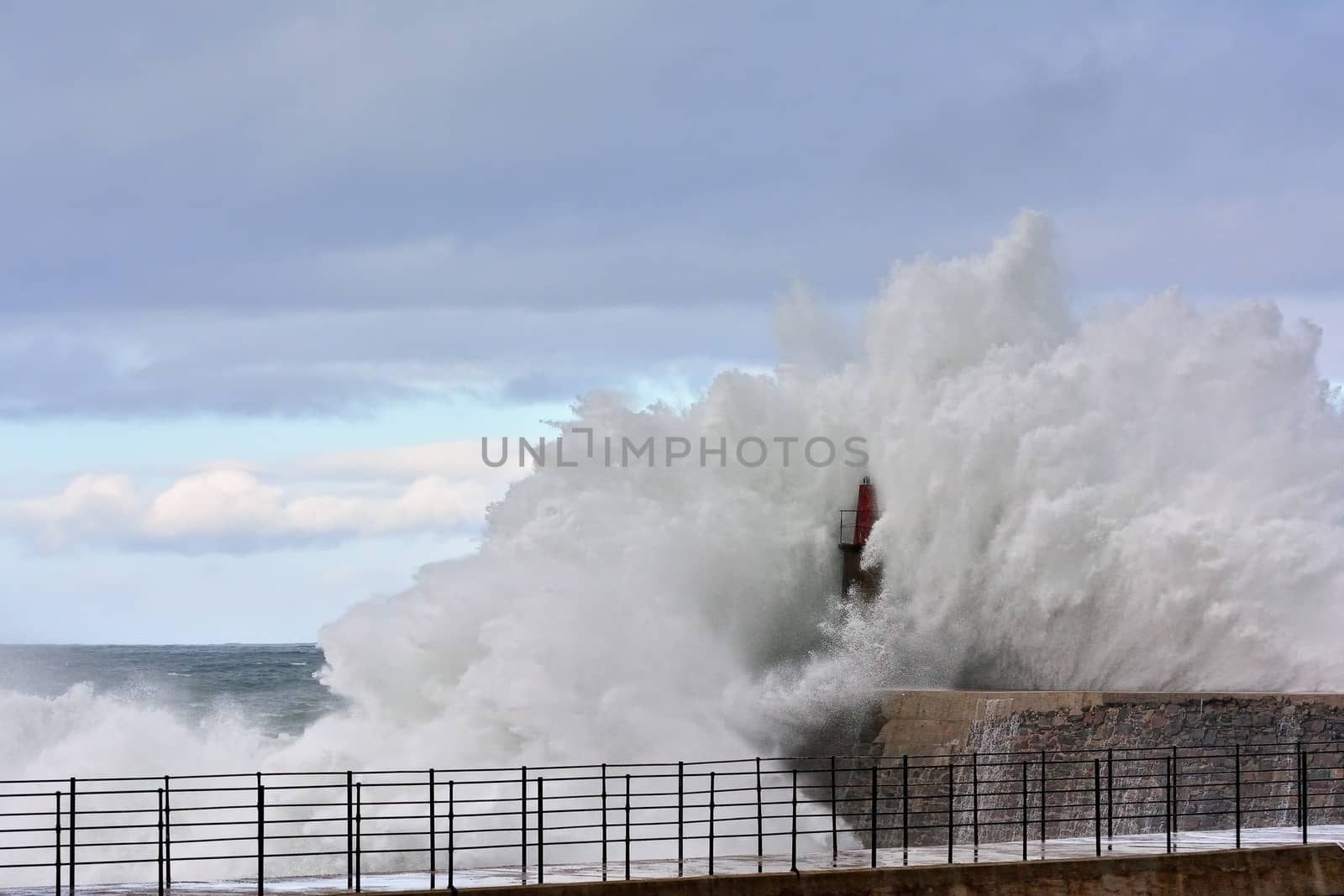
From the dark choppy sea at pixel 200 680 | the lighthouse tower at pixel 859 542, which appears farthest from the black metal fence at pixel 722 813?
the dark choppy sea at pixel 200 680

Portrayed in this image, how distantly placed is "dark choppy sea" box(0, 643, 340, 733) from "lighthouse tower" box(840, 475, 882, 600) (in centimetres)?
1438

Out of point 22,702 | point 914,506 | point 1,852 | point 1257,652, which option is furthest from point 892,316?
point 22,702

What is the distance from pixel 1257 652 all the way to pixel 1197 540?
5.06ft

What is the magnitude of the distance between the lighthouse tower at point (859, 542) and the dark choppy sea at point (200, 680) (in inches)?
566

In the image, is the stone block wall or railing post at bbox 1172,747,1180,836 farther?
the stone block wall

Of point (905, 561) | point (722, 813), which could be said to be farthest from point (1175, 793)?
point (905, 561)

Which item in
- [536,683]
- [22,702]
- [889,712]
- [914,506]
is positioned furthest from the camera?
[22,702]

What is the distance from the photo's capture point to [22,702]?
28.1 metres

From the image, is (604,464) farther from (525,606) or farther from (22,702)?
(22,702)

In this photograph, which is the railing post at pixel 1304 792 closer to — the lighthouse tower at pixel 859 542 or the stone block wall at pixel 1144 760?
the stone block wall at pixel 1144 760

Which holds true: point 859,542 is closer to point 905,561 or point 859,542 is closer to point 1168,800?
point 905,561

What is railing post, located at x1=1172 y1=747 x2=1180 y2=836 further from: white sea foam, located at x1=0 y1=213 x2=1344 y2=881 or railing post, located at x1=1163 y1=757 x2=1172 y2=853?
white sea foam, located at x1=0 y1=213 x2=1344 y2=881

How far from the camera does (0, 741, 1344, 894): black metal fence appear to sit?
1284 centimetres

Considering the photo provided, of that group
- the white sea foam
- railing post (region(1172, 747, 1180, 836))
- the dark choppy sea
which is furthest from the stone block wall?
the dark choppy sea
